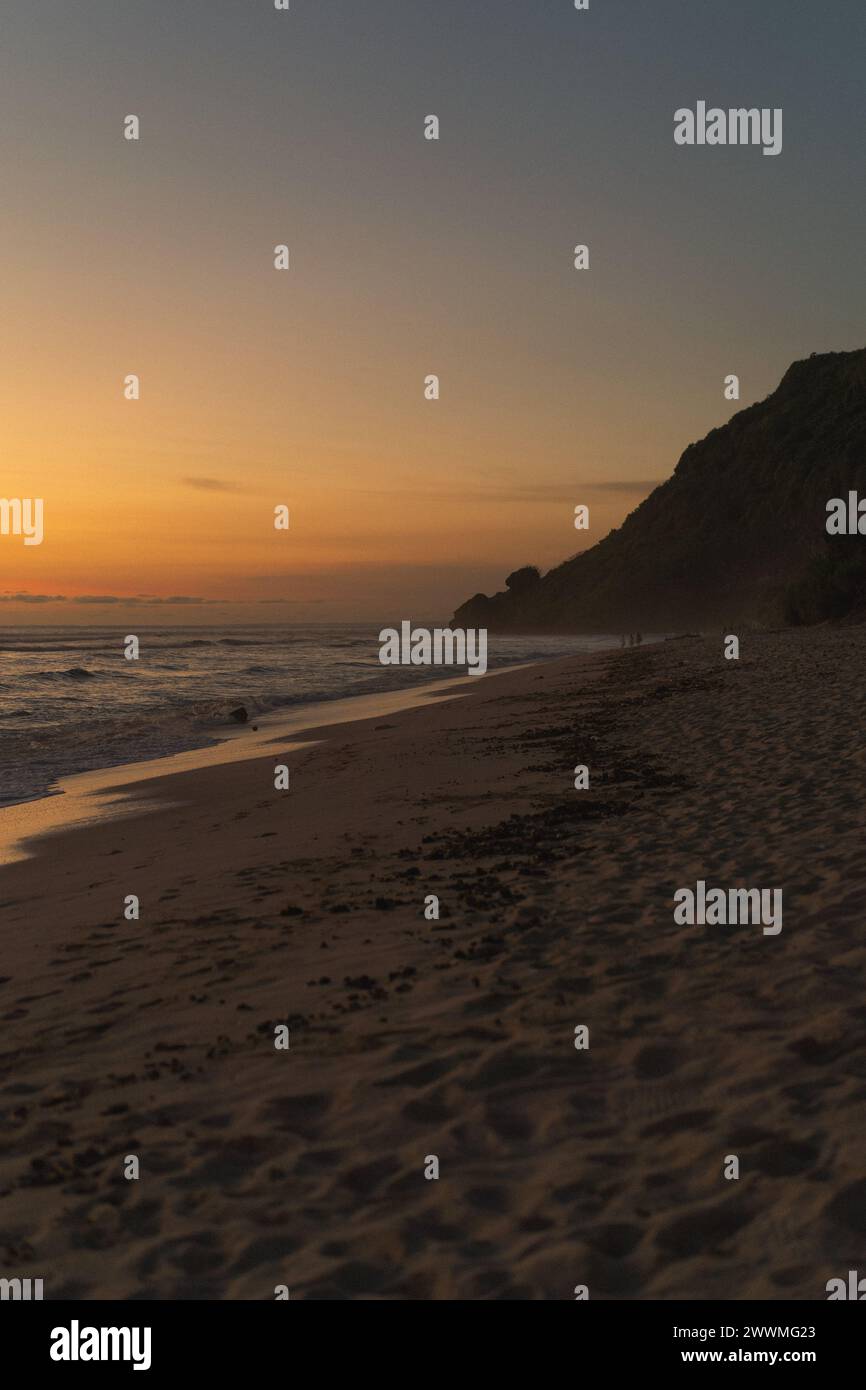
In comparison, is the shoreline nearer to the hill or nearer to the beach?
the beach

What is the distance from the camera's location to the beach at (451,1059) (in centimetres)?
403

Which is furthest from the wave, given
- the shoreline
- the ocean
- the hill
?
the hill

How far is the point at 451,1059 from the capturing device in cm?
559

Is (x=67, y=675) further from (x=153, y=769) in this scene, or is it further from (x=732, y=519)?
(x=732, y=519)

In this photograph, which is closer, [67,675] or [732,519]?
[67,675]

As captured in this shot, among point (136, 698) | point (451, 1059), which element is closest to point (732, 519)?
point (136, 698)

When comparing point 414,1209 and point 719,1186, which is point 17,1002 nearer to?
point 414,1209

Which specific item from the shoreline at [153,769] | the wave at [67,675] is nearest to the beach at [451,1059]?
the shoreline at [153,769]

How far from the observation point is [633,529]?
176 metres

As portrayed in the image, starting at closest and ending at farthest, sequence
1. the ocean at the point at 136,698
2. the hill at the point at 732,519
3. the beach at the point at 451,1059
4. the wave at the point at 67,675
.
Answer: the beach at the point at 451,1059, the ocean at the point at 136,698, the wave at the point at 67,675, the hill at the point at 732,519

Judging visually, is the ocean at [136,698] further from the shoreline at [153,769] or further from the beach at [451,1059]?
the beach at [451,1059]

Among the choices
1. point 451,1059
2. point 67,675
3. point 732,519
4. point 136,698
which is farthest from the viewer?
point 732,519

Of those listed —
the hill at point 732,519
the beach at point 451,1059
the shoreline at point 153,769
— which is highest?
the hill at point 732,519

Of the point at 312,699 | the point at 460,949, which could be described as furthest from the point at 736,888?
the point at 312,699
